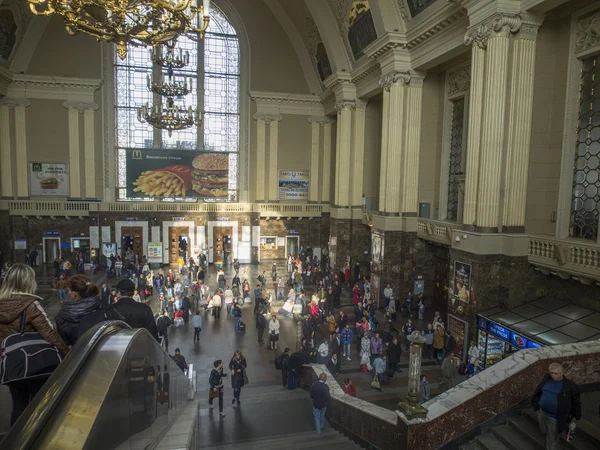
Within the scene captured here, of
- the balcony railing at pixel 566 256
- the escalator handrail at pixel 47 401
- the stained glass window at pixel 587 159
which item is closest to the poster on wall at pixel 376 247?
the balcony railing at pixel 566 256

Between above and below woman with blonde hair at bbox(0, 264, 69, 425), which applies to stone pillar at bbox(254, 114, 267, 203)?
above

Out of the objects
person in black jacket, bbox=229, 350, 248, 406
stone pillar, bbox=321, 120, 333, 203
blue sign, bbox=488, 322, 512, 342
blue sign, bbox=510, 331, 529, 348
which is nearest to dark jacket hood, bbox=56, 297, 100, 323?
person in black jacket, bbox=229, 350, 248, 406

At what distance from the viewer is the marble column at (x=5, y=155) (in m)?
19.9

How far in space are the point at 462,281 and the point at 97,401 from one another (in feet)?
32.2

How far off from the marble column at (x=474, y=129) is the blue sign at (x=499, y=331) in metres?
2.43

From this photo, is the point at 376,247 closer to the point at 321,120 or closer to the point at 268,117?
the point at 321,120

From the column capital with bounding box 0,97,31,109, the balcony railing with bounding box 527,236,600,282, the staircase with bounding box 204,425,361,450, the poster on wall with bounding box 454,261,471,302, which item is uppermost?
the column capital with bounding box 0,97,31,109

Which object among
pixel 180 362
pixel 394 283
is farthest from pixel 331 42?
pixel 180 362

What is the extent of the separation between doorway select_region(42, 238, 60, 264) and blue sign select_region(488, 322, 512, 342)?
20177 mm

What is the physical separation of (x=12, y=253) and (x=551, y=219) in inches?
887

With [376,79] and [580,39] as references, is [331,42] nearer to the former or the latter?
[376,79]

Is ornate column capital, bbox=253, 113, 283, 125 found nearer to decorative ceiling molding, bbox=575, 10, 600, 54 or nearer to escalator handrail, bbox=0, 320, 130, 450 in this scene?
decorative ceiling molding, bbox=575, 10, 600, 54

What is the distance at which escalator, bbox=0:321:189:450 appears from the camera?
1.39 metres

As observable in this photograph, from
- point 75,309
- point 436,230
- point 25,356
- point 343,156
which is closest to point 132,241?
point 343,156
